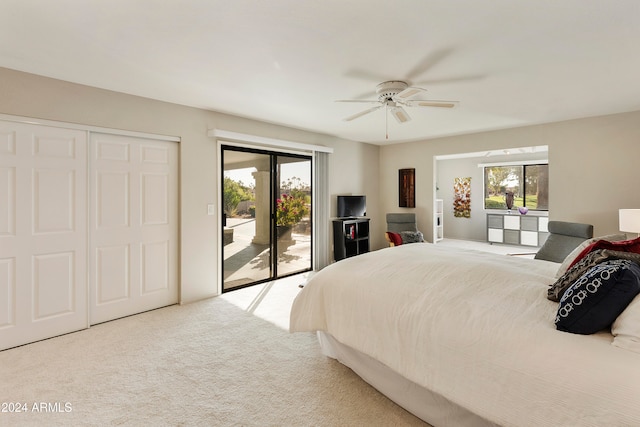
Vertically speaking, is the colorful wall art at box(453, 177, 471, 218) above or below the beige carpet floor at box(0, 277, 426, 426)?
above

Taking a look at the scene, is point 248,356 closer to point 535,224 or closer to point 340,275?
point 340,275

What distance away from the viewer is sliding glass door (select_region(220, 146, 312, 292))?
425 cm

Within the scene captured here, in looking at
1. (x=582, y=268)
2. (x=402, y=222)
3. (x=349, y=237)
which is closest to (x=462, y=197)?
(x=402, y=222)

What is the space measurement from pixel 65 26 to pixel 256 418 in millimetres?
2813

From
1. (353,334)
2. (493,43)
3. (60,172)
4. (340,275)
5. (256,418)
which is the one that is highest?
(493,43)

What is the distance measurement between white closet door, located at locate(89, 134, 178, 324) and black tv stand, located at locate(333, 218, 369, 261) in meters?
2.75

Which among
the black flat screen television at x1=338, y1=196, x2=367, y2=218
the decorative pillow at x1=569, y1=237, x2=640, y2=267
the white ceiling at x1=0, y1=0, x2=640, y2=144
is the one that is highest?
the white ceiling at x1=0, y1=0, x2=640, y2=144

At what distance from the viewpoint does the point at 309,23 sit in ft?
6.34

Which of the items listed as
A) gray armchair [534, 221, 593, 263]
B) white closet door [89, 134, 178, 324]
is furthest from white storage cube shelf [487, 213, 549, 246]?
white closet door [89, 134, 178, 324]

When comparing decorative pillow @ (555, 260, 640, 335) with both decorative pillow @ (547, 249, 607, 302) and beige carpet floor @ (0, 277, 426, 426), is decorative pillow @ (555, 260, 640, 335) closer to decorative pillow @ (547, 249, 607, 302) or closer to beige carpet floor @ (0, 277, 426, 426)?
decorative pillow @ (547, 249, 607, 302)

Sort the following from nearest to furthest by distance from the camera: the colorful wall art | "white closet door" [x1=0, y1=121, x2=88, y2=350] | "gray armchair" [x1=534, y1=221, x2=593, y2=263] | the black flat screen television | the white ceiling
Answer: the white ceiling < "white closet door" [x1=0, y1=121, x2=88, y2=350] < "gray armchair" [x1=534, y1=221, x2=593, y2=263] < the black flat screen television < the colorful wall art

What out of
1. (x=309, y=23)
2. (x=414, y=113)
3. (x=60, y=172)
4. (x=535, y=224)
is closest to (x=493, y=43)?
(x=309, y=23)

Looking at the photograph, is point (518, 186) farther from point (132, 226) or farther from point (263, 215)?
point (132, 226)

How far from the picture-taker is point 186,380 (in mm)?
2180
